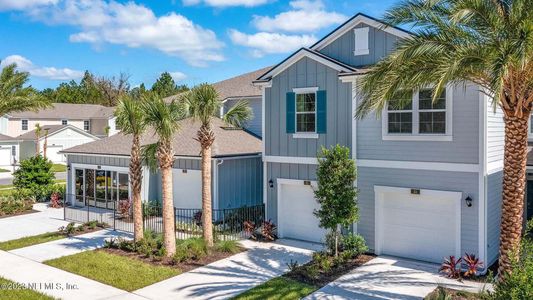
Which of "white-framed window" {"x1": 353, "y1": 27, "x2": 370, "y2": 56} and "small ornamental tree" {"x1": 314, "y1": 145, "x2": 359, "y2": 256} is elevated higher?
"white-framed window" {"x1": 353, "y1": 27, "x2": 370, "y2": 56}

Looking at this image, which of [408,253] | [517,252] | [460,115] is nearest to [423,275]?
[408,253]

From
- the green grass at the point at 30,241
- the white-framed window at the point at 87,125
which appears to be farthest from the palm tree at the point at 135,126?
the white-framed window at the point at 87,125

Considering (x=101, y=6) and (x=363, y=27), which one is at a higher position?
(x=101, y=6)

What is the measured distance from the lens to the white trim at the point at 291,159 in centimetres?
1520

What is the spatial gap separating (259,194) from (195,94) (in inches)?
308

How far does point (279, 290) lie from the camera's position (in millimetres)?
10820

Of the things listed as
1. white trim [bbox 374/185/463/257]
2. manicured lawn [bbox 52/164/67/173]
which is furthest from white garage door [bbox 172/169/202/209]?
manicured lawn [bbox 52/164/67/173]

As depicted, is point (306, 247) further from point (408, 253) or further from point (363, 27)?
point (363, 27)

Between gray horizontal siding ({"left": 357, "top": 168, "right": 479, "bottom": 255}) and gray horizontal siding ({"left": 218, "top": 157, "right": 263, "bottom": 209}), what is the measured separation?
6447 mm

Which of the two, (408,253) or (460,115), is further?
(408,253)

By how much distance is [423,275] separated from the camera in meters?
12.0

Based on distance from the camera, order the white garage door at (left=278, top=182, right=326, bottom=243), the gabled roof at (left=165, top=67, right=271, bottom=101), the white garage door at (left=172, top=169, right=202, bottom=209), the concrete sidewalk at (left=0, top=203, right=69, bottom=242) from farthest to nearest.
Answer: the gabled roof at (left=165, top=67, right=271, bottom=101)
the white garage door at (left=172, top=169, right=202, bottom=209)
the concrete sidewalk at (left=0, top=203, right=69, bottom=242)
the white garage door at (left=278, top=182, right=326, bottom=243)

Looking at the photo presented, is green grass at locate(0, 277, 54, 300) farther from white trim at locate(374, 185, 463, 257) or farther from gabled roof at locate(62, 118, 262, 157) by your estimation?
white trim at locate(374, 185, 463, 257)

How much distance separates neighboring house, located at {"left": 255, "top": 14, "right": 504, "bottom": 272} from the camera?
484 inches
